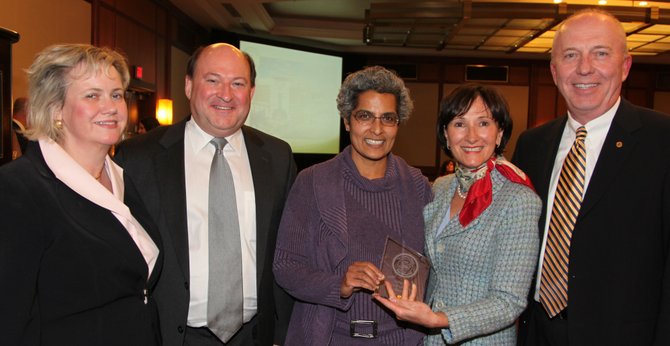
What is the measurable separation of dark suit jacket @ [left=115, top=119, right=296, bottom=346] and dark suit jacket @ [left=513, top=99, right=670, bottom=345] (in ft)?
4.42

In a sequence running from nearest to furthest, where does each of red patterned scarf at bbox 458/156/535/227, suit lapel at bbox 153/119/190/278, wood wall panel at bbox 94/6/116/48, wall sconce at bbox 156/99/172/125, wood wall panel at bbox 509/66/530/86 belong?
red patterned scarf at bbox 458/156/535/227 → suit lapel at bbox 153/119/190/278 → wood wall panel at bbox 94/6/116/48 → wall sconce at bbox 156/99/172/125 → wood wall panel at bbox 509/66/530/86

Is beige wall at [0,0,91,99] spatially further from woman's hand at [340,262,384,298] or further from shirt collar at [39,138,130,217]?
woman's hand at [340,262,384,298]

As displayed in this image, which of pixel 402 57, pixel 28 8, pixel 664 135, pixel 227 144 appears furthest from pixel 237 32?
pixel 664 135

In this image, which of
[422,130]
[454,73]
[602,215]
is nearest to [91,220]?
[602,215]

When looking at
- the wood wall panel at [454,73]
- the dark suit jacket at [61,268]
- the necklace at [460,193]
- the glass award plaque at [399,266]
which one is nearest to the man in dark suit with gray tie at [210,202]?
the dark suit jacket at [61,268]

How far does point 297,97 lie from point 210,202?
37.0 feet

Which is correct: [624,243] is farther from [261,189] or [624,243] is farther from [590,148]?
[261,189]

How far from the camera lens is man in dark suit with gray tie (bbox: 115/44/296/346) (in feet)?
7.57

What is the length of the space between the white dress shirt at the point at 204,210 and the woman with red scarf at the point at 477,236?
2.62 ft

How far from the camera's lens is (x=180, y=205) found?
235 cm

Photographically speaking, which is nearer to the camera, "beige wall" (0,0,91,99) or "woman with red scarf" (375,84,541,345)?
"woman with red scarf" (375,84,541,345)

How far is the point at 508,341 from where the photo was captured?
6.84ft

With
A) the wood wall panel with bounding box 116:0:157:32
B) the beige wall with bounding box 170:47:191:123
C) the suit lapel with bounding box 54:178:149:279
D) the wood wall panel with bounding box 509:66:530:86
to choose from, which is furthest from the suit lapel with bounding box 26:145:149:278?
the wood wall panel with bounding box 509:66:530:86

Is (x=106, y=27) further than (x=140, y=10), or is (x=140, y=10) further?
(x=140, y=10)
